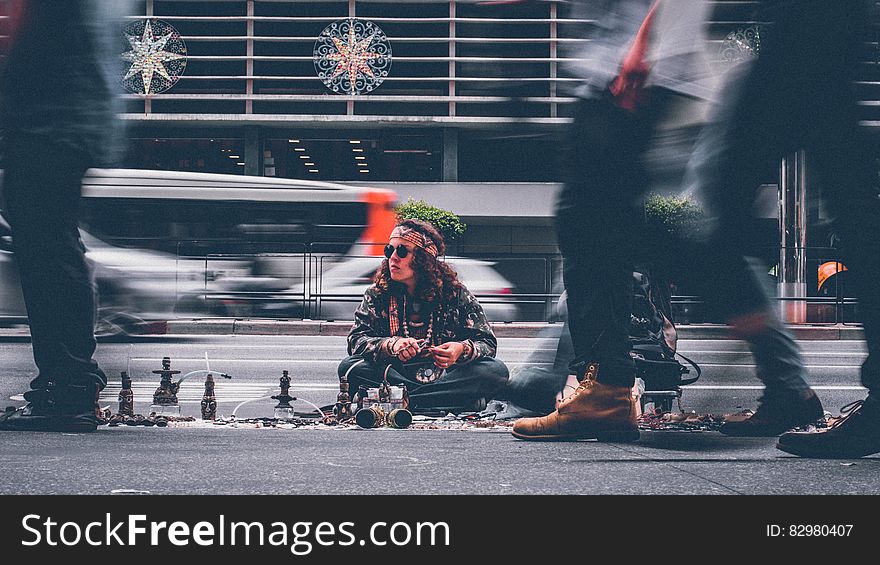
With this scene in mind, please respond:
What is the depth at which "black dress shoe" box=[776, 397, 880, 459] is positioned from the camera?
2471 mm

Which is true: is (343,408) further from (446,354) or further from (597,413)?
(597,413)

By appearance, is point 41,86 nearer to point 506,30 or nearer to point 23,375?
point 506,30

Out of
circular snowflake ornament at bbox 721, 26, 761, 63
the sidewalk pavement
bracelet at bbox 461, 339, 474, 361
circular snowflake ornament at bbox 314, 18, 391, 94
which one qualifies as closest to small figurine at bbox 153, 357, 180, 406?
bracelet at bbox 461, 339, 474, 361

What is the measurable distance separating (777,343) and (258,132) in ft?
55.8

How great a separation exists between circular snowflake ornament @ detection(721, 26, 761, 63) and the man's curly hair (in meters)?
1.72

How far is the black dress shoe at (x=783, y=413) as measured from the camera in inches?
104

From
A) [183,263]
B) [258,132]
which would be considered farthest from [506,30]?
[258,132]

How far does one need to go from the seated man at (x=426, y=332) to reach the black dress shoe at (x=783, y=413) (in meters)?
1.42

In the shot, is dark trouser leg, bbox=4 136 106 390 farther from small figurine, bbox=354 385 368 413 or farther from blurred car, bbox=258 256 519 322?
blurred car, bbox=258 256 519 322

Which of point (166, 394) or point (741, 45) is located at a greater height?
point (741, 45)

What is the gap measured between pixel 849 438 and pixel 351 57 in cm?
162

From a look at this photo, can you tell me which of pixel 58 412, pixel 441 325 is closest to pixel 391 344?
pixel 441 325

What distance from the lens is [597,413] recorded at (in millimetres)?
2691

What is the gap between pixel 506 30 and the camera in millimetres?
2746
